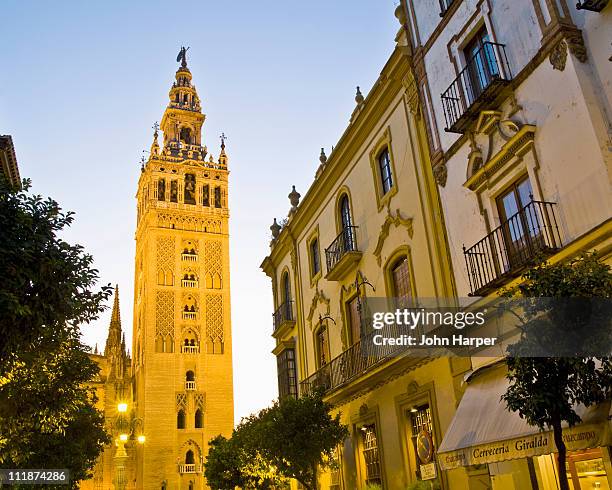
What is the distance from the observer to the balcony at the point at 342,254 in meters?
17.3

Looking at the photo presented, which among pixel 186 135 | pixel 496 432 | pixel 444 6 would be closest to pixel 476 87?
pixel 444 6

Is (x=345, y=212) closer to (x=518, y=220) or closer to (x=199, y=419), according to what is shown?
(x=518, y=220)

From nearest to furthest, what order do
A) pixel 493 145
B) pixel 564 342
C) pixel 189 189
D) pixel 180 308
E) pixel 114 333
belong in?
pixel 564 342 < pixel 493 145 < pixel 180 308 < pixel 114 333 < pixel 189 189

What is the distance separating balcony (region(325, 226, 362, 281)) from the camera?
1733 centimetres

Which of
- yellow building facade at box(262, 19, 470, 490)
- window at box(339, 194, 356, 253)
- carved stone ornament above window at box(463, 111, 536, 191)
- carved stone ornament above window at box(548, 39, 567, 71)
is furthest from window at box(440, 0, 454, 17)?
window at box(339, 194, 356, 253)

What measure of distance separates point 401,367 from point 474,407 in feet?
12.7

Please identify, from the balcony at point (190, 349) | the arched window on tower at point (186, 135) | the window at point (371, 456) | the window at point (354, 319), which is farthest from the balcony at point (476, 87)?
the arched window on tower at point (186, 135)

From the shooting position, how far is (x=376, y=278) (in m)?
16.3

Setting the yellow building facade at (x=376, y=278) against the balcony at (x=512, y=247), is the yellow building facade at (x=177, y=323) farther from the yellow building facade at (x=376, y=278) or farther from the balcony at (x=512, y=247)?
the balcony at (x=512, y=247)

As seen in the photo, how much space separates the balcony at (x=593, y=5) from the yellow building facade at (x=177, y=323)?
138 ft

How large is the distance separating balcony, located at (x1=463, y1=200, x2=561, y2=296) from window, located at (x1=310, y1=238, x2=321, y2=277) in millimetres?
9138

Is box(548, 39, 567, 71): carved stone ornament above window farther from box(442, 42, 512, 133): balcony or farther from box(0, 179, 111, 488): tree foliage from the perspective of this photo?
box(0, 179, 111, 488): tree foliage

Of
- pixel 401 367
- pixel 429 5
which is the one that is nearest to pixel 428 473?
pixel 401 367

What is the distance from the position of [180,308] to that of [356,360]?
38672 millimetres
